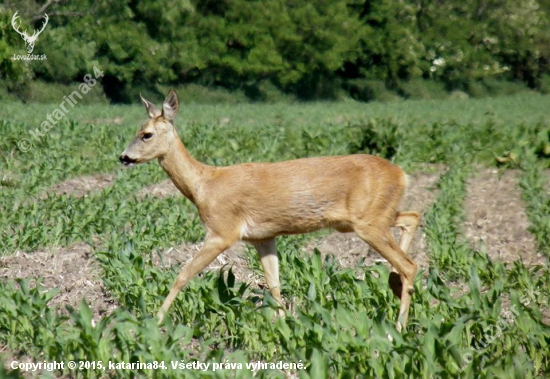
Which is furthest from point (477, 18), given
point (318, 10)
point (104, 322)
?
point (104, 322)

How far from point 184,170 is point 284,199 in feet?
3.13

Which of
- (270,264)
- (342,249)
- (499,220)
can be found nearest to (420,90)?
(499,220)

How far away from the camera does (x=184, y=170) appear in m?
8.38

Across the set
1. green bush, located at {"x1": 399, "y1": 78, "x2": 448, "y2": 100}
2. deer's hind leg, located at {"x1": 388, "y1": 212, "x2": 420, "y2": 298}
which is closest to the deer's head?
deer's hind leg, located at {"x1": 388, "y1": 212, "x2": 420, "y2": 298}

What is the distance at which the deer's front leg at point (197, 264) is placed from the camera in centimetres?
755

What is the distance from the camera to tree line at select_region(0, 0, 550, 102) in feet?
171

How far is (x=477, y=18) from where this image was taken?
73.4 meters

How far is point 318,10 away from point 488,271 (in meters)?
58.4

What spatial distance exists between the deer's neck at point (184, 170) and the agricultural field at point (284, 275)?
2.33 feet

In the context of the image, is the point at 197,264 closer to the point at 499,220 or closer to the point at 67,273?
the point at 67,273

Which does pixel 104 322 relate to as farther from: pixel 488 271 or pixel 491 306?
pixel 488 271

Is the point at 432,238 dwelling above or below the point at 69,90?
above

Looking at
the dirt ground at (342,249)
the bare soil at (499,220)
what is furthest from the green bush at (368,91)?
the dirt ground at (342,249)

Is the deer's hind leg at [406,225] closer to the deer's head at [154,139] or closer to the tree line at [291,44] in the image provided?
the deer's head at [154,139]
